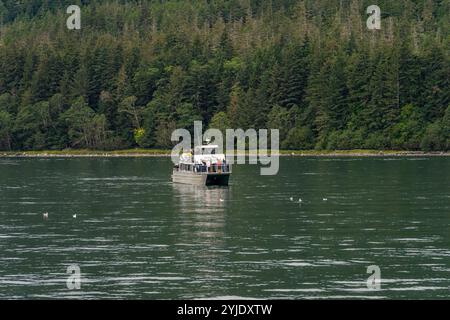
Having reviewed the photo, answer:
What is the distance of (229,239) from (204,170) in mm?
56696

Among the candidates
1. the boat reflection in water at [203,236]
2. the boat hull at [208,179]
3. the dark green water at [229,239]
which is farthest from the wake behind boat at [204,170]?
the boat reflection in water at [203,236]

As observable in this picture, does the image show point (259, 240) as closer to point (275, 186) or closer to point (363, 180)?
point (275, 186)

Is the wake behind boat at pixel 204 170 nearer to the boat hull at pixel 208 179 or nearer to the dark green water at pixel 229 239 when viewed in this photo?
the boat hull at pixel 208 179

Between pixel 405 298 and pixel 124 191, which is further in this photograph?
pixel 124 191

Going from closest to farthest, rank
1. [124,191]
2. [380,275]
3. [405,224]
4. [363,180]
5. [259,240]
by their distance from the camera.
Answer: [380,275] → [259,240] → [405,224] → [124,191] → [363,180]

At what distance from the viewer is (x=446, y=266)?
63.6 m

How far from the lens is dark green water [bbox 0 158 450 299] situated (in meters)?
58.2

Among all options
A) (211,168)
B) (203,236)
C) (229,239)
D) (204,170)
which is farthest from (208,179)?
(229,239)

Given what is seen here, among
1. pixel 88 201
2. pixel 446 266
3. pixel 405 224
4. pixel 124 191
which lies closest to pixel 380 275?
pixel 446 266

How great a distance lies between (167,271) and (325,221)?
2672cm

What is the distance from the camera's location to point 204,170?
133125 mm

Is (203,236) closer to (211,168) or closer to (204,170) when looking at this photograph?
(211,168)

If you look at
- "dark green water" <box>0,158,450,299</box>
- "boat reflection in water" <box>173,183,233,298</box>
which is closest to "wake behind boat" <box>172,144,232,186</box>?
"dark green water" <box>0,158,450,299</box>
